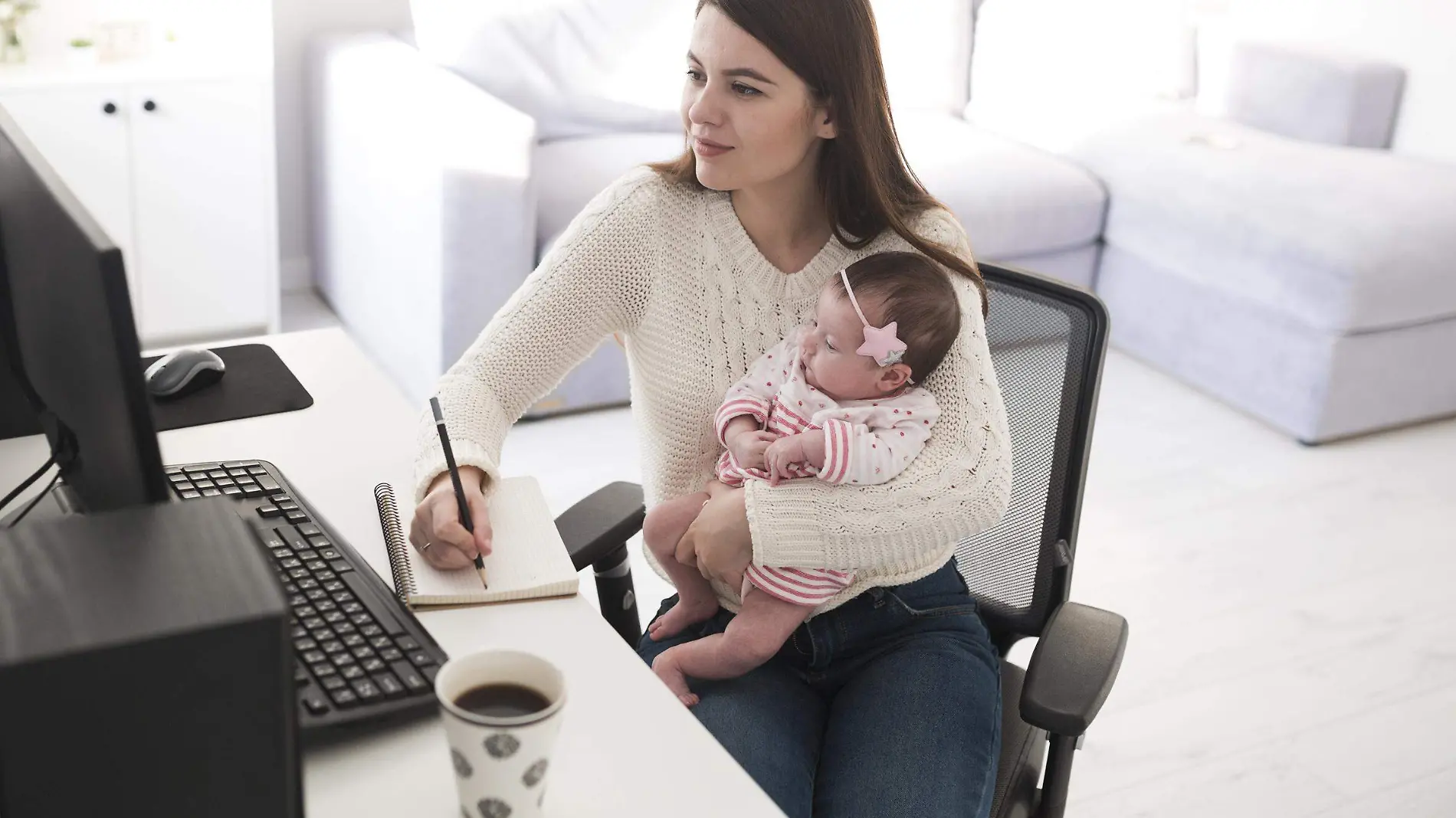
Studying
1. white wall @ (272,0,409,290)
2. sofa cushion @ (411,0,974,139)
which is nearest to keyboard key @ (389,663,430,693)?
sofa cushion @ (411,0,974,139)

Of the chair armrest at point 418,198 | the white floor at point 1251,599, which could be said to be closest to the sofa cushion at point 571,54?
the chair armrest at point 418,198

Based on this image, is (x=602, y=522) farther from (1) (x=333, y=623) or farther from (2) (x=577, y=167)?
(2) (x=577, y=167)

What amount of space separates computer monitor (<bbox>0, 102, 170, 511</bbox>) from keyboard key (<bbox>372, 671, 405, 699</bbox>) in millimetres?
196

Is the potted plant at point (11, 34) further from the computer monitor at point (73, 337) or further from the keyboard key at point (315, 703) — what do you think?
the keyboard key at point (315, 703)

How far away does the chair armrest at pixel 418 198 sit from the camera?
262 centimetres

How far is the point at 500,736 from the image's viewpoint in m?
0.75

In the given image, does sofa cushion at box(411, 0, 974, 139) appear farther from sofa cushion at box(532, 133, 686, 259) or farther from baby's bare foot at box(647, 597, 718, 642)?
baby's bare foot at box(647, 597, 718, 642)

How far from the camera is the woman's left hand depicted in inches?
51.4

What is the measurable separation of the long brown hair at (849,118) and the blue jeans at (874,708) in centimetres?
34

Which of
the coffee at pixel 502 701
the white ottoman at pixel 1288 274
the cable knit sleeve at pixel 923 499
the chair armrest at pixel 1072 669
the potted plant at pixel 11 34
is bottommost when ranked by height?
the white ottoman at pixel 1288 274

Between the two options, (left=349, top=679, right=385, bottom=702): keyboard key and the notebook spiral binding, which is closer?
(left=349, top=679, right=385, bottom=702): keyboard key

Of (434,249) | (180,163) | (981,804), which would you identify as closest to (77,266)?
(981,804)

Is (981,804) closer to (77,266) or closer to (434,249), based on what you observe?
(77,266)

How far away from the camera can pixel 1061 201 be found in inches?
130
